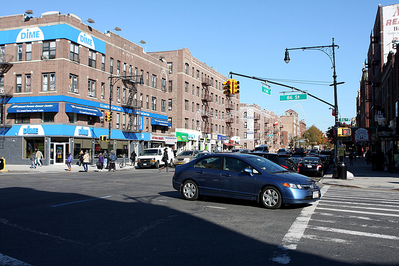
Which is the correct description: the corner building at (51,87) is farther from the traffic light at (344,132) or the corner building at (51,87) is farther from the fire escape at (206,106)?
the fire escape at (206,106)

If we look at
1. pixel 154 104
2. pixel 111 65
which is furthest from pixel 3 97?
pixel 154 104

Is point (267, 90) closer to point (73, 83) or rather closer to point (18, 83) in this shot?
point (73, 83)

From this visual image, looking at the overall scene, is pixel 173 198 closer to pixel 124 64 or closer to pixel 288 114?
pixel 124 64

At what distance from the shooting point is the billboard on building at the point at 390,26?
43963 mm

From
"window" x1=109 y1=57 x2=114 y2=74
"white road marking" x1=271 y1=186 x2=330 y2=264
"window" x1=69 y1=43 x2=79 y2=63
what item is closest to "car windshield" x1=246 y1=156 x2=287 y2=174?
"white road marking" x1=271 y1=186 x2=330 y2=264

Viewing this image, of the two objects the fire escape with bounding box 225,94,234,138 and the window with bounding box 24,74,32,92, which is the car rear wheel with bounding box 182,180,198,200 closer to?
the window with bounding box 24,74,32,92

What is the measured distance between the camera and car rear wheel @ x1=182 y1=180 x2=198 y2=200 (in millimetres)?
11195

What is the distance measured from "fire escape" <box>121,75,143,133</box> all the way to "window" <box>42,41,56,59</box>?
1040cm

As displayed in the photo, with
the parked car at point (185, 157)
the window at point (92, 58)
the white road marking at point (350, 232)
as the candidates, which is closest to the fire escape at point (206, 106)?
the window at point (92, 58)

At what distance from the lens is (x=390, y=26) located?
44.4 meters

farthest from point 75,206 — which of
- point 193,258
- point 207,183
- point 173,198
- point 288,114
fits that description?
point 288,114

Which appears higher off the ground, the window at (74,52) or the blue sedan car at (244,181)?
the window at (74,52)

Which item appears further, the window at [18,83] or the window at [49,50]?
the window at [18,83]

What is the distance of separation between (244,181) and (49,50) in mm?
32947
